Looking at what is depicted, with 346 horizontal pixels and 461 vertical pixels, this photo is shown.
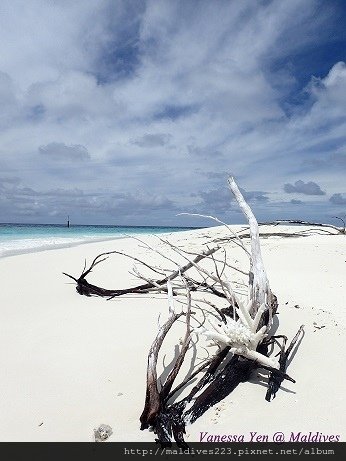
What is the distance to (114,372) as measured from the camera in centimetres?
237

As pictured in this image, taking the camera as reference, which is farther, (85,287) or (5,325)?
(85,287)

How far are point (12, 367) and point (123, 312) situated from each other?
1.28 m

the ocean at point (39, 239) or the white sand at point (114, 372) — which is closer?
the white sand at point (114, 372)

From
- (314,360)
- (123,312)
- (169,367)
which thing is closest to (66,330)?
(123,312)

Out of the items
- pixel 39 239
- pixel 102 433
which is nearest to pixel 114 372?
pixel 102 433

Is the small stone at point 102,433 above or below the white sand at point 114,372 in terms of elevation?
below

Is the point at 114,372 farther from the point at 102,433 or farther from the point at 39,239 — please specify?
the point at 39,239

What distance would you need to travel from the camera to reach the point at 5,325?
3354 mm

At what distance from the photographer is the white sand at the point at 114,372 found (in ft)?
5.88

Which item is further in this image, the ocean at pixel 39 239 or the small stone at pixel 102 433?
the ocean at pixel 39 239

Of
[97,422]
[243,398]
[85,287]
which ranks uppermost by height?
[85,287]
